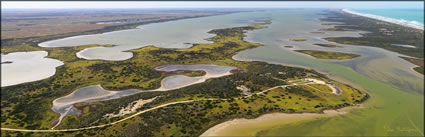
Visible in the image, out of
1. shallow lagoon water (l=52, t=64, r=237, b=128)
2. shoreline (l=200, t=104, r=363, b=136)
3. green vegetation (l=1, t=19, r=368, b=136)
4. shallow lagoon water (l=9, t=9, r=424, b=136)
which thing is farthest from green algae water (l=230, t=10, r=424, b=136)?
shallow lagoon water (l=52, t=64, r=237, b=128)

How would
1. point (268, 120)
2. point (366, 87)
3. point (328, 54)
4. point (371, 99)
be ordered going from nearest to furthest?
point (268, 120)
point (371, 99)
point (366, 87)
point (328, 54)

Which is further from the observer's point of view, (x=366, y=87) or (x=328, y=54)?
(x=328, y=54)

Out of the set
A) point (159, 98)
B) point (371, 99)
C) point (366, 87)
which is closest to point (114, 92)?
point (159, 98)

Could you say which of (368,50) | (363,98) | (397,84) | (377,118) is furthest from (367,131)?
(368,50)

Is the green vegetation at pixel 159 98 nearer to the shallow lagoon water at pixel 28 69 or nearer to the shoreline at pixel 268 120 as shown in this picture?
the shoreline at pixel 268 120

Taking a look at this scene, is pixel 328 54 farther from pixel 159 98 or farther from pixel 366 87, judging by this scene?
pixel 159 98

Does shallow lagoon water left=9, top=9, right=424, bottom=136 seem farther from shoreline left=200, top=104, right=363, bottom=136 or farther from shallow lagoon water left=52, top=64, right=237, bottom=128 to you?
shallow lagoon water left=52, top=64, right=237, bottom=128

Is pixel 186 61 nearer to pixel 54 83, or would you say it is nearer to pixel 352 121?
pixel 54 83
